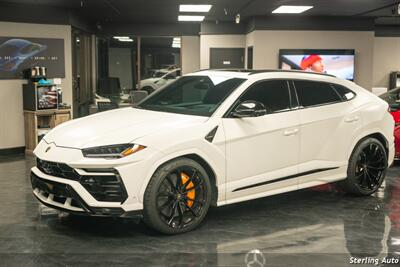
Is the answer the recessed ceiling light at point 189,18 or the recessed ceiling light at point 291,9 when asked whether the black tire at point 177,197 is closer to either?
the recessed ceiling light at point 291,9

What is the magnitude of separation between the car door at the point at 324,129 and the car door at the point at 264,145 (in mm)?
138

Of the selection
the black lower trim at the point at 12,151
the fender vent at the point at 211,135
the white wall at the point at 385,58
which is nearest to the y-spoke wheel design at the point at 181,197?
the fender vent at the point at 211,135

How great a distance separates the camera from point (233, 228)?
15.8 ft

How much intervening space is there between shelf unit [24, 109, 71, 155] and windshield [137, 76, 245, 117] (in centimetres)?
445

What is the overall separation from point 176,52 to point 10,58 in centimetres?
730

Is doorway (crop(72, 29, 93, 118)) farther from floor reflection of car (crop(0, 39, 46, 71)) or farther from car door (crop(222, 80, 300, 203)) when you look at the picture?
car door (crop(222, 80, 300, 203))

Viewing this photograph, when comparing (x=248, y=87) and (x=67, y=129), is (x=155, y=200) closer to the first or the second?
(x=67, y=129)

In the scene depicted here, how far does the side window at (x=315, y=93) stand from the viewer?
543cm

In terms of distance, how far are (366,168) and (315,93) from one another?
44.3 inches

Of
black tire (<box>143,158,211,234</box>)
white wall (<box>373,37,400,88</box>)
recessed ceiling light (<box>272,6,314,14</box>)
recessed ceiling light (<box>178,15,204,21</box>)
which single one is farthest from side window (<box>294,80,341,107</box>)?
white wall (<box>373,37,400,88</box>)

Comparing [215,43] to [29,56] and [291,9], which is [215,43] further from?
[29,56]

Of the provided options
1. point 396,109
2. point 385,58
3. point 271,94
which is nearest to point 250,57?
point 385,58

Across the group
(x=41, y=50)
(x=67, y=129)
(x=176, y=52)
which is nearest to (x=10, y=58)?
(x=41, y=50)

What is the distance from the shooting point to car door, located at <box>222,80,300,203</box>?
478 cm
